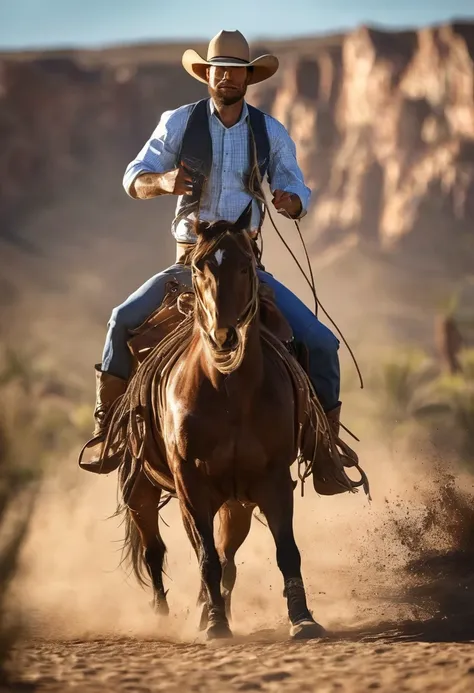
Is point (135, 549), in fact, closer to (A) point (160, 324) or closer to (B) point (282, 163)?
(A) point (160, 324)

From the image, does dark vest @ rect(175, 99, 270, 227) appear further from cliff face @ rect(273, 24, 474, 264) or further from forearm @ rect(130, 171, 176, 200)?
cliff face @ rect(273, 24, 474, 264)

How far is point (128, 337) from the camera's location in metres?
8.58

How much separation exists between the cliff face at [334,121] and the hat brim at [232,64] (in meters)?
59.8

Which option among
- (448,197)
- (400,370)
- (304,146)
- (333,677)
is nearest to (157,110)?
(304,146)

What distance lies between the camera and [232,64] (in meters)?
7.93

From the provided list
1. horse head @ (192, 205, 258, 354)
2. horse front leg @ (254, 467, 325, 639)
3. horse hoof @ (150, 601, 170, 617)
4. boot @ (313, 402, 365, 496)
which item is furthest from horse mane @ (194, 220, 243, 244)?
horse hoof @ (150, 601, 170, 617)

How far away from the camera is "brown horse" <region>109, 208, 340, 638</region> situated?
690 cm

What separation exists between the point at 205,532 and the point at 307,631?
0.80 m

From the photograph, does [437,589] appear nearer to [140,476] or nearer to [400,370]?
[140,476]

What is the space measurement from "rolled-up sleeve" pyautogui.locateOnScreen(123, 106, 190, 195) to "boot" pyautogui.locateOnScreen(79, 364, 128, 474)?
1.36m

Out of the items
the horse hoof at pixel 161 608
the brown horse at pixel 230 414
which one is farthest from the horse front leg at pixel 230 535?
the brown horse at pixel 230 414

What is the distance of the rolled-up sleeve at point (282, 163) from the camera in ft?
26.5

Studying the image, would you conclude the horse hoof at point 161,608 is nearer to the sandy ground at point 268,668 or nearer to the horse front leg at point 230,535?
the horse front leg at point 230,535

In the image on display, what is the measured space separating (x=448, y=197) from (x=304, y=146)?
1200 centimetres
